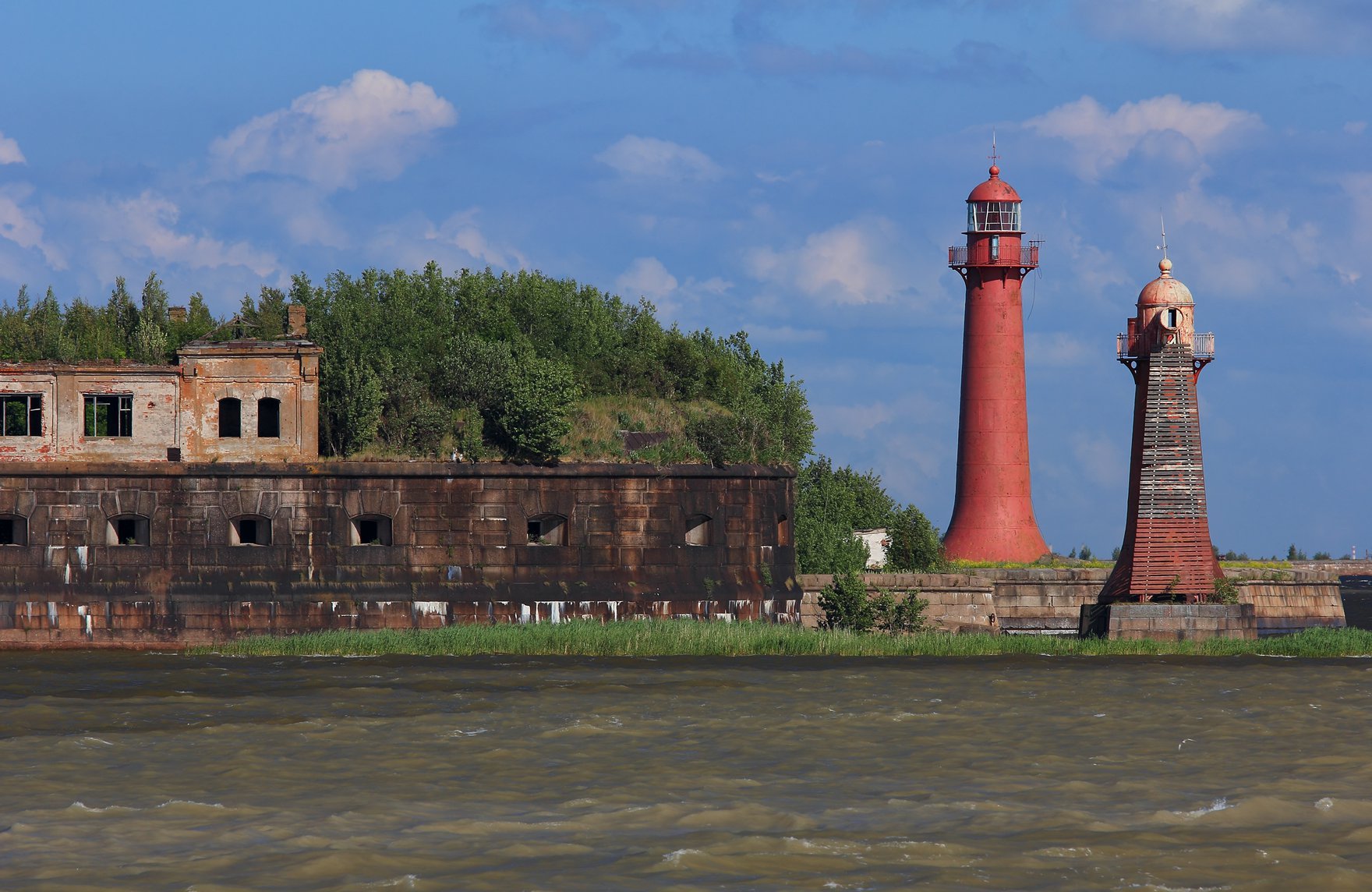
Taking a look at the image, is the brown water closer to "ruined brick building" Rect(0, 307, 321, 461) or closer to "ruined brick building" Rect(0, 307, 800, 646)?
"ruined brick building" Rect(0, 307, 800, 646)

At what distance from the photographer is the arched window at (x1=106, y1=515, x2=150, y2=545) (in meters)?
33.3

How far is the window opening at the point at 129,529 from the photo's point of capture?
33375 mm

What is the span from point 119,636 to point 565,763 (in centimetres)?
1845

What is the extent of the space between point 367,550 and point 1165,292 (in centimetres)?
1962

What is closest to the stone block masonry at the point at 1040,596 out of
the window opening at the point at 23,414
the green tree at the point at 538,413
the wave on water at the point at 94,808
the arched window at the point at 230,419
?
the green tree at the point at 538,413

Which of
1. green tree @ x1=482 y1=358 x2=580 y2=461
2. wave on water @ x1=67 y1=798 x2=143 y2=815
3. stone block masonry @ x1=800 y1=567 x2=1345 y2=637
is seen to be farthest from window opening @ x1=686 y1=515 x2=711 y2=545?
wave on water @ x1=67 y1=798 x2=143 y2=815

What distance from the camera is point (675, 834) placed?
13.8 metres

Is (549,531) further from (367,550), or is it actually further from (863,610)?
(863,610)

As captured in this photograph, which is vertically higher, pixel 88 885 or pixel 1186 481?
pixel 1186 481

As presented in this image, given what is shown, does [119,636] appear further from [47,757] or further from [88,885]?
[88,885]

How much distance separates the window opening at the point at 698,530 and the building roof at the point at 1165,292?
12.2m

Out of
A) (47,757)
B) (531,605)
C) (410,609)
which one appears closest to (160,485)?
(410,609)

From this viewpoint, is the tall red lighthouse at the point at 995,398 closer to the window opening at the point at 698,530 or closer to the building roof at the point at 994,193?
the building roof at the point at 994,193

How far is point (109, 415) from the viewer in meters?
34.7
